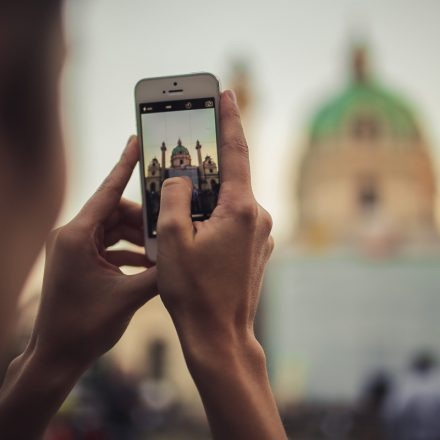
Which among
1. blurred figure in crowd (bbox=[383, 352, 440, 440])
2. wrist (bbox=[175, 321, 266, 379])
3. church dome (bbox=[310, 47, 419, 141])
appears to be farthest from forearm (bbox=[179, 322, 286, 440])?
church dome (bbox=[310, 47, 419, 141])

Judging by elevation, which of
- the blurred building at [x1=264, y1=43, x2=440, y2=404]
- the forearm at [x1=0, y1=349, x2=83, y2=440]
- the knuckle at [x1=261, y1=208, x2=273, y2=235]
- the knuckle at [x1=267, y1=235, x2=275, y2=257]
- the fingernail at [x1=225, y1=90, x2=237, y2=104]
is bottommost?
the blurred building at [x1=264, y1=43, x2=440, y2=404]

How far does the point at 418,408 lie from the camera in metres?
4.45

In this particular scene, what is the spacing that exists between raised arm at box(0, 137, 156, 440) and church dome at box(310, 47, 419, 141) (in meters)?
21.6

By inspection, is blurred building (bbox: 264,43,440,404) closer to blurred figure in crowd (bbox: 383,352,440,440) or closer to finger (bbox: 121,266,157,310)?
blurred figure in crowd (bbox: 383,352,440,440)

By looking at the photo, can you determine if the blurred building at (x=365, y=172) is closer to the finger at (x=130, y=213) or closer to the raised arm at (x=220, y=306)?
the finger at (x=130, y=213)

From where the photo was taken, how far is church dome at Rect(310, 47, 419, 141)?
862 inches

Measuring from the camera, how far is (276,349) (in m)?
18.2

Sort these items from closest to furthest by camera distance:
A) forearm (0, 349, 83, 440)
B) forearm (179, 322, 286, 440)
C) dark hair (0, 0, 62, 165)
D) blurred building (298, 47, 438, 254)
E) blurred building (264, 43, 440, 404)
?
dark hair (0, 0, 62, 165), forearm (179, 322, 286, 440), forearm (0, 349, 83, 440), blurred building (264, 43, 440, 404), blurred building (298, 47, 438, 254)

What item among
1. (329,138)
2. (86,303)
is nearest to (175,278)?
(86,303)

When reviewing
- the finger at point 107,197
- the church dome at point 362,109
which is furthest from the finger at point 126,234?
the church dome at point 362,109

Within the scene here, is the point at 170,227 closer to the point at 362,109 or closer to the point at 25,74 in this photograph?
the point at 25,74

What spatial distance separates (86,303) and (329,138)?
21.6 metres

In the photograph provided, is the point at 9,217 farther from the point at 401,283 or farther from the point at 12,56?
the point at 401,283

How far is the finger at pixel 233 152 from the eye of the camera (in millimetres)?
780
